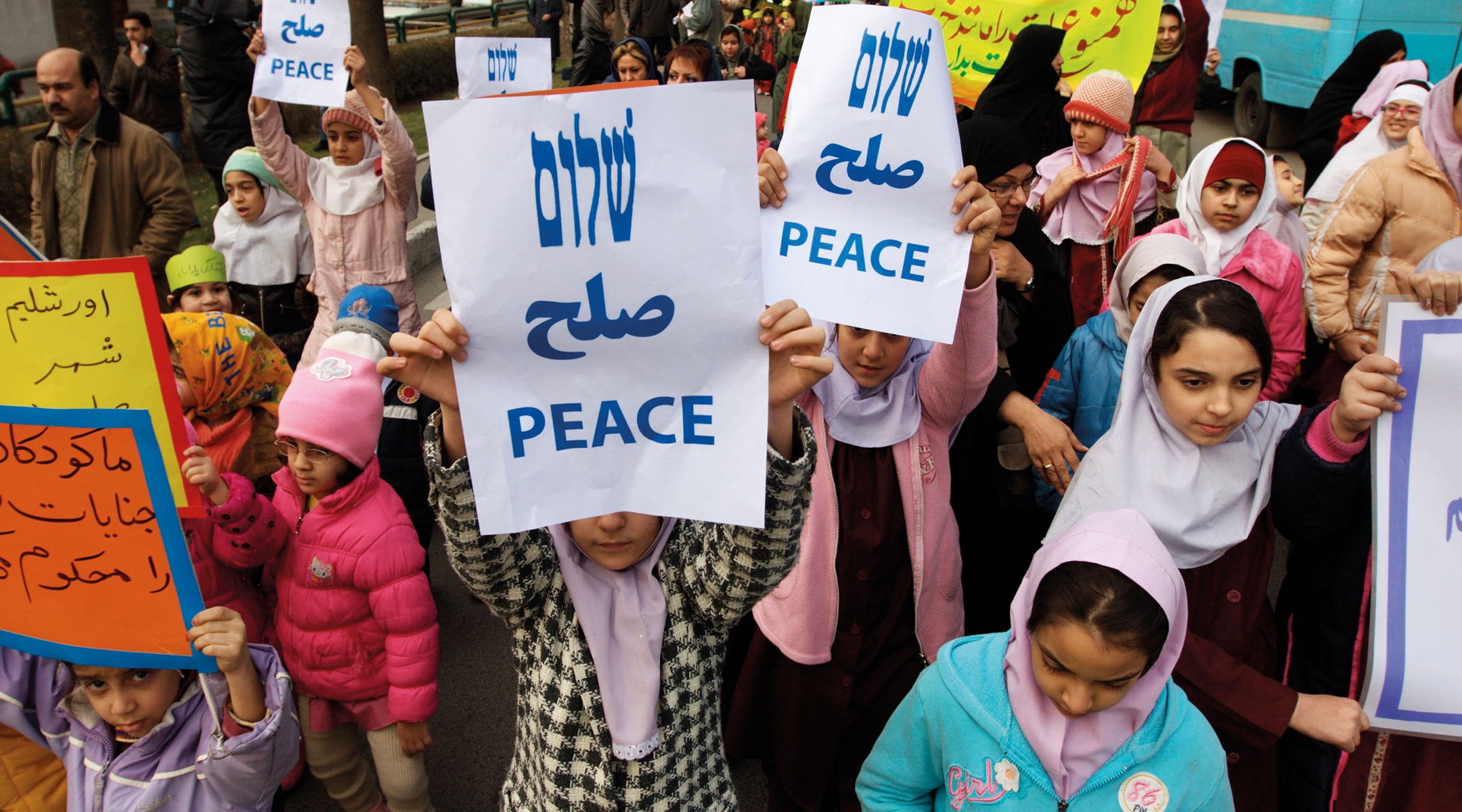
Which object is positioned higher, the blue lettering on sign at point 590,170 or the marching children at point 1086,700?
the blue lettering on sign at point 590,170

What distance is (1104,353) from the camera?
2.79 m

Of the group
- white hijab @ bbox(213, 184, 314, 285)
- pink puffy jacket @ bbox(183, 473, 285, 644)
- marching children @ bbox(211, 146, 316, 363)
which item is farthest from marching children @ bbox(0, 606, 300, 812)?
white hijab @ bbox(213, 184, 314, 285)

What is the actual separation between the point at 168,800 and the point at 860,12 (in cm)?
216

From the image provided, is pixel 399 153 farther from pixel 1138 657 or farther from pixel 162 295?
pixel 1138 657

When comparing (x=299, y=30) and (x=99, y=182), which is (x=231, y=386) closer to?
(x=99, y=182)

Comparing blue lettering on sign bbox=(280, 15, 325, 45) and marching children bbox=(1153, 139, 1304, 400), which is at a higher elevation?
blue lettering on sign bbox=(280, 15, 325, 45)

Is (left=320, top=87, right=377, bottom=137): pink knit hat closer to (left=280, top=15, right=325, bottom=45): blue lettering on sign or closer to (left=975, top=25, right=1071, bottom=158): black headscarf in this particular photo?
(left=280, top=15, right=325, bottom=45): blue lettering on sign

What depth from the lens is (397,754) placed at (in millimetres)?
2691

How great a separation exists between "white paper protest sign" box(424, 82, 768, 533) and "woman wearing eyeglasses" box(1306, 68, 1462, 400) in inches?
118

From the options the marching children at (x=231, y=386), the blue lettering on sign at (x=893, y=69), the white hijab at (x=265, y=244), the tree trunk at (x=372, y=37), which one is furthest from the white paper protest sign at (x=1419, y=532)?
the tree trunk at (x=372, y=37)

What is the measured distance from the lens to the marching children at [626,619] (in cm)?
162

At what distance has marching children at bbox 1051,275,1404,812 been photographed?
2.01m

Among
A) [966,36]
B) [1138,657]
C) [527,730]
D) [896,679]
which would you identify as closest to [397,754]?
[527,730]

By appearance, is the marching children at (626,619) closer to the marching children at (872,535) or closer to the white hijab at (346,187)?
the marching children at (872,535)
